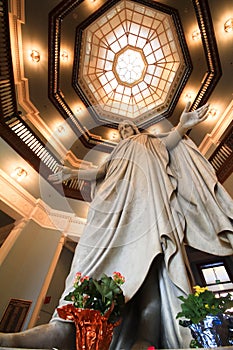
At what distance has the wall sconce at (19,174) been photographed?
4148mm

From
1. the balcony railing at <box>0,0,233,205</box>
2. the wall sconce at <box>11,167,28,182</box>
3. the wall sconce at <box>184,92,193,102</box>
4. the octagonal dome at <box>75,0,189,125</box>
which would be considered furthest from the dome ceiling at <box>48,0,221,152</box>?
the wall sconce at <box>11,167,28,182</box>

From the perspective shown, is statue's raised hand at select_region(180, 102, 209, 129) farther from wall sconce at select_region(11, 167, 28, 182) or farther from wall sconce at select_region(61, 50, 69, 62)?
wall sconce at select_region(61, 50, 69, 62)

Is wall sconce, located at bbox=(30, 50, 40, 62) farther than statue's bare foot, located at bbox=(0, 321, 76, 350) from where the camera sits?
Yes

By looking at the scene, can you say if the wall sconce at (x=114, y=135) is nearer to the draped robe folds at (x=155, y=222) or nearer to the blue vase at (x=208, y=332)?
the draped robe folds at (x=155, y=222)

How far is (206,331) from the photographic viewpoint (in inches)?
25.7

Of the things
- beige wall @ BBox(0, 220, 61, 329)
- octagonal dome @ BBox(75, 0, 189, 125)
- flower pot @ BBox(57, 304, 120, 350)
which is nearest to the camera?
flower pot @ BBox(57, 304, 120, 350)

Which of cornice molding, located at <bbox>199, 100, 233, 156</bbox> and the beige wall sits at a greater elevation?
cornice molding, located at <bbox>199, 100, 233, 156</bbox>

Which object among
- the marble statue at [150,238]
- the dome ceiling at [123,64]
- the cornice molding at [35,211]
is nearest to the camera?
the marble statue at [150,238]

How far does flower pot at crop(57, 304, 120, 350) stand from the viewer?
0.63 metres

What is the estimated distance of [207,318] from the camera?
26.6 inches

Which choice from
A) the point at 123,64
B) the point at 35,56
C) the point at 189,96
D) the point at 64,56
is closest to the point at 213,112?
the point at 189,96

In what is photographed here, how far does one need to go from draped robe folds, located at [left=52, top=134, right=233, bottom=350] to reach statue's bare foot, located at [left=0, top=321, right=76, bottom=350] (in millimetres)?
90

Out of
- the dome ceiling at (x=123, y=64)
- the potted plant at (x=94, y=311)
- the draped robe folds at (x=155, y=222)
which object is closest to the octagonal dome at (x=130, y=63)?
the dome ceiling at (x=123, y=64)

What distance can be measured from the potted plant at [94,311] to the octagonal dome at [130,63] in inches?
201
